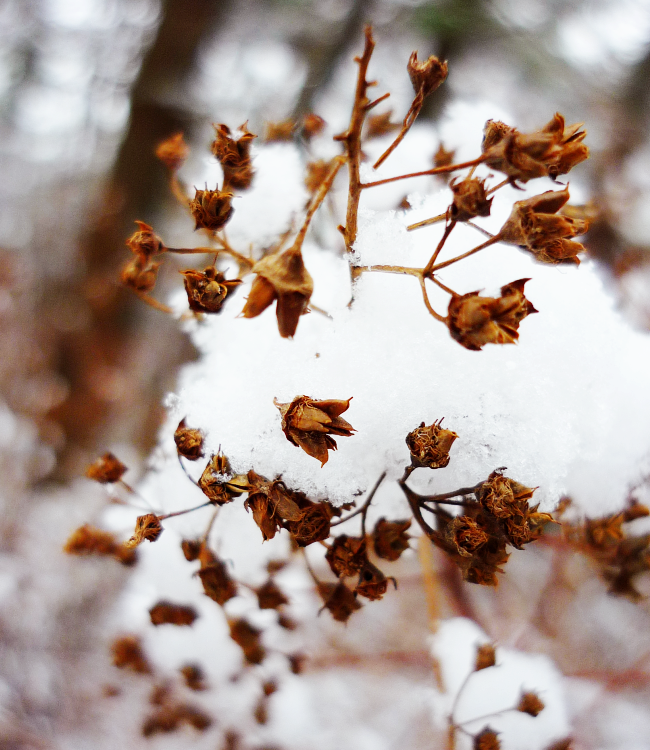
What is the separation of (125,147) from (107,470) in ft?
5.55

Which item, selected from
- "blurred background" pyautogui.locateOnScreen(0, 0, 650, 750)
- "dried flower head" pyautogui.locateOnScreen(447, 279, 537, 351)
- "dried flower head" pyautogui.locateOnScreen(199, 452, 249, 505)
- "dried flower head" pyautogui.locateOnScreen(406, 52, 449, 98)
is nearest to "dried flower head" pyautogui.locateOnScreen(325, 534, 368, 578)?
"dried flower head" pyautogui.locateOnScreen(199, 452, 249, 505)

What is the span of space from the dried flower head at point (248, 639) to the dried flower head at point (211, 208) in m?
0.57

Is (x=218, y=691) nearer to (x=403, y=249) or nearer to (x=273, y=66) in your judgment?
(x=403, y=249)

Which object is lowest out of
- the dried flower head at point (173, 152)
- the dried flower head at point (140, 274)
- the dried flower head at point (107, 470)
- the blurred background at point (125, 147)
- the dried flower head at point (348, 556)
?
the dried flower head at point (348, 556)

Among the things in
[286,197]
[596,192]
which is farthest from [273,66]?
[286,197]

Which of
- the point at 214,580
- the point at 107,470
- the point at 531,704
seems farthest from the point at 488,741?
the point at 107,470

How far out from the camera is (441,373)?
0.51 meters

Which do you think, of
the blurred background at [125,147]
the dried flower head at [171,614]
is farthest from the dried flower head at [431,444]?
the blurred background at [125,147]

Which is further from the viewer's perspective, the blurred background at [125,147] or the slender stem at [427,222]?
the blurred background at [125,147]

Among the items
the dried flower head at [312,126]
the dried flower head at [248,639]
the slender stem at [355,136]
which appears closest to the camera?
the slender stem at [355,136]

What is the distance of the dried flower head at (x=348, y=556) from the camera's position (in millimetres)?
541

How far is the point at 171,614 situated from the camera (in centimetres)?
75

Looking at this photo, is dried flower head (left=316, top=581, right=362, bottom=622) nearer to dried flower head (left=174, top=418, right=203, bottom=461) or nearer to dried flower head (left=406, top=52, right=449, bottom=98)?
dried flower head (left=174, top=418, right=203, bottom=461)

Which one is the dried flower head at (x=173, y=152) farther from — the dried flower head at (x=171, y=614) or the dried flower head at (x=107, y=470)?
the dried flower head at (x=171, y=614)
